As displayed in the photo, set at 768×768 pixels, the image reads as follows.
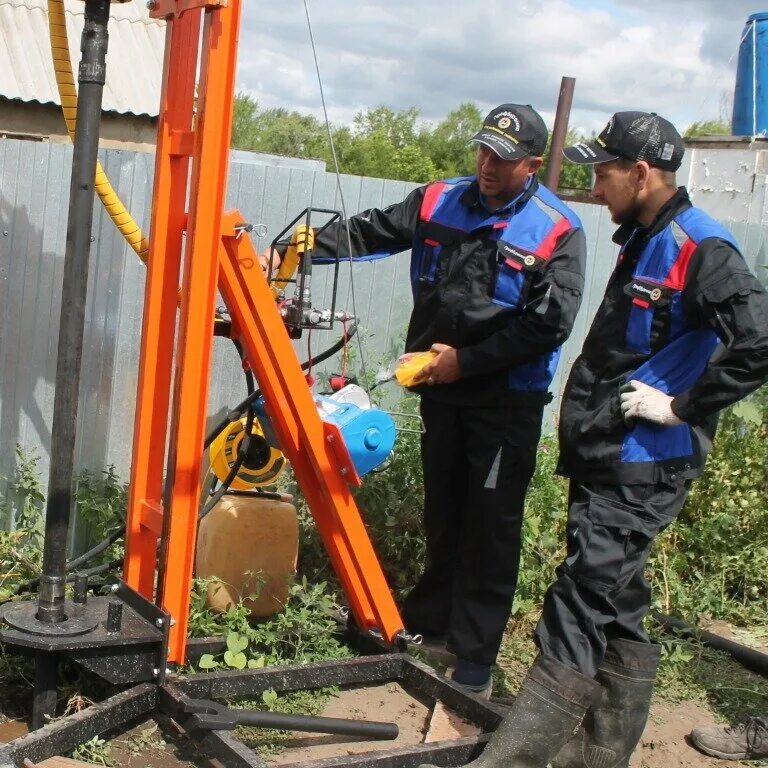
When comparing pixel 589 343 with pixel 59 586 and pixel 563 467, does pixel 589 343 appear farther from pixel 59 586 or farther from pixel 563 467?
pixel 59 586

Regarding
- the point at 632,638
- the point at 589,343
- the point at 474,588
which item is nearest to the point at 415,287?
the point at 589,343

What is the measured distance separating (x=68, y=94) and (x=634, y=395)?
2.25 meters

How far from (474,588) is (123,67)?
479 inches

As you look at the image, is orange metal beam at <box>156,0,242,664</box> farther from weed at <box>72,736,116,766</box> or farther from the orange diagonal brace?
weed at <box>72,736,116,766</box>

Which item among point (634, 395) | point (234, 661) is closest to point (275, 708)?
point (234, 661)

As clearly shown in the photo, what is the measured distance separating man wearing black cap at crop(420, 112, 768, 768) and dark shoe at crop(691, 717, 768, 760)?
640 millimetres

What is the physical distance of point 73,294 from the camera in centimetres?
333

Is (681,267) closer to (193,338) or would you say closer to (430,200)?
(430,200)

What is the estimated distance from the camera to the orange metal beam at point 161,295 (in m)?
3.50

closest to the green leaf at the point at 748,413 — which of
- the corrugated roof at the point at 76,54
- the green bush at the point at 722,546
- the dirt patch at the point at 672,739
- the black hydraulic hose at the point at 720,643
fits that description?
the green bush at the point at 722,546

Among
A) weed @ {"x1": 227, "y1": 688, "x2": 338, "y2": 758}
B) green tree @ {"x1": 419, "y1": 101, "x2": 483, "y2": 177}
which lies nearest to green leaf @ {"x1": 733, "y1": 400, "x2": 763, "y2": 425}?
weed @ {"x1": 227, "y1": 688, "x2": 338, "y2": 758}

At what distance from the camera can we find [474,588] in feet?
14.1

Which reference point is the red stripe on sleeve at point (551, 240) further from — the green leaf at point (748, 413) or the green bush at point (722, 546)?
the green leaf at point (748, 413)

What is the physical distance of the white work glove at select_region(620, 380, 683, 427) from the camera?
335cm
